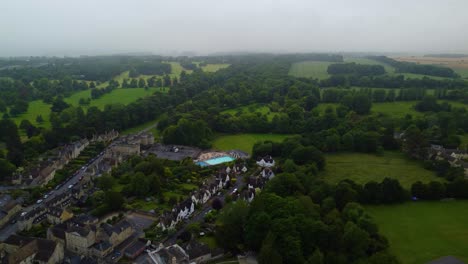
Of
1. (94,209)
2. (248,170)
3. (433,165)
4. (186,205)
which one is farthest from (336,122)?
(94,209)

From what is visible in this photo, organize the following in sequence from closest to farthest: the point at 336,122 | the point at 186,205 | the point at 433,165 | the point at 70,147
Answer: the point at 186,205 < the point at 433,165 < the point at 70,147 < the point at 336,122

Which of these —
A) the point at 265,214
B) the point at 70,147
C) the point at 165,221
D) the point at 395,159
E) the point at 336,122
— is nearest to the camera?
the point at 265,214

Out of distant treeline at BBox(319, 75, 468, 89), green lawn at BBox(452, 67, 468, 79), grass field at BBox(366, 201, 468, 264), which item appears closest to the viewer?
grass field at BBox(366, 201, 468, 264)

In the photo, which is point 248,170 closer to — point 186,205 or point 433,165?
point 186,205

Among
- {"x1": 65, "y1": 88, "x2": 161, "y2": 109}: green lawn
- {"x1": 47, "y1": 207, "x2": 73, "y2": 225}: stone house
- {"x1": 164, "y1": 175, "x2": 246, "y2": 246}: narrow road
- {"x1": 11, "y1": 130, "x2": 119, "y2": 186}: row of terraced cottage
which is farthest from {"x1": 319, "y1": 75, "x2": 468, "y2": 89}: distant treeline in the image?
{"x1": 47, "y1": 207, "x2": 73, "y2": 225}: stone house

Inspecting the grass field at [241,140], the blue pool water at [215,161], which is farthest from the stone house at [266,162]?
the grass field at [241,140]

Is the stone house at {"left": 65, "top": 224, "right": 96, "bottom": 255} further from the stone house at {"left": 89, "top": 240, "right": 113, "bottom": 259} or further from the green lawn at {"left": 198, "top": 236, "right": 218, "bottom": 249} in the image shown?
the green lawn at {"left": 198, "top": 236, "right": 218, "bottom": 249}
